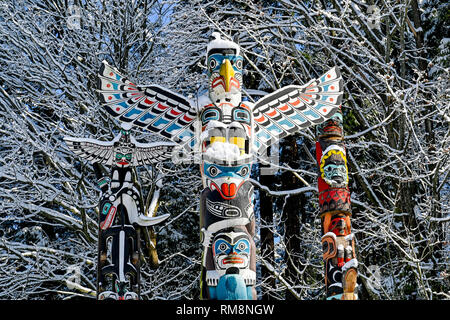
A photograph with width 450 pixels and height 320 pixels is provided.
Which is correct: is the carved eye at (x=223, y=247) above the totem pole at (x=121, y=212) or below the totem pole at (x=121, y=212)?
below

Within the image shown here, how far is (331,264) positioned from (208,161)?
1.91 metres

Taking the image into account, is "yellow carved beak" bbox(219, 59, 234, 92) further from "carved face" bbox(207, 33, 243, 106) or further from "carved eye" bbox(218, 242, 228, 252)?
"carved eye" bbox(218, 242, 228, 252)

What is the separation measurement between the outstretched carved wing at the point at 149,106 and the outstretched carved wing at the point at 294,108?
85cm

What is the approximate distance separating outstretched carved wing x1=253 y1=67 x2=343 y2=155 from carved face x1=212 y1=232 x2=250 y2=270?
58.8 inches

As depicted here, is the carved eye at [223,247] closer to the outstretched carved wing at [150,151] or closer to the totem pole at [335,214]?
the totem pole at [335,214]

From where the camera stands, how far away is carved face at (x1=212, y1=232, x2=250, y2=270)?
19.8ft

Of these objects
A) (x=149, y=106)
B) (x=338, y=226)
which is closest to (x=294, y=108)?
(x=338, y=226)

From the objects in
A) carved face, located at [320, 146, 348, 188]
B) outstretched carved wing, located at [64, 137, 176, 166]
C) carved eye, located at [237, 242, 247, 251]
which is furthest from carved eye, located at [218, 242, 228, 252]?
carved face, located at [320, 146, 348, 188]

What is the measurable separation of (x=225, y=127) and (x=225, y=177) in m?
0.62

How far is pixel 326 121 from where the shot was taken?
784 centimetres

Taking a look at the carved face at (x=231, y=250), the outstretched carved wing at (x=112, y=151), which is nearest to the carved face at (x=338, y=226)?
the carved face at (x=231, y=250)

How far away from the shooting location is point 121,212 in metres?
7.11

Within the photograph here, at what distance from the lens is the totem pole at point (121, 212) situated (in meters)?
6.73
